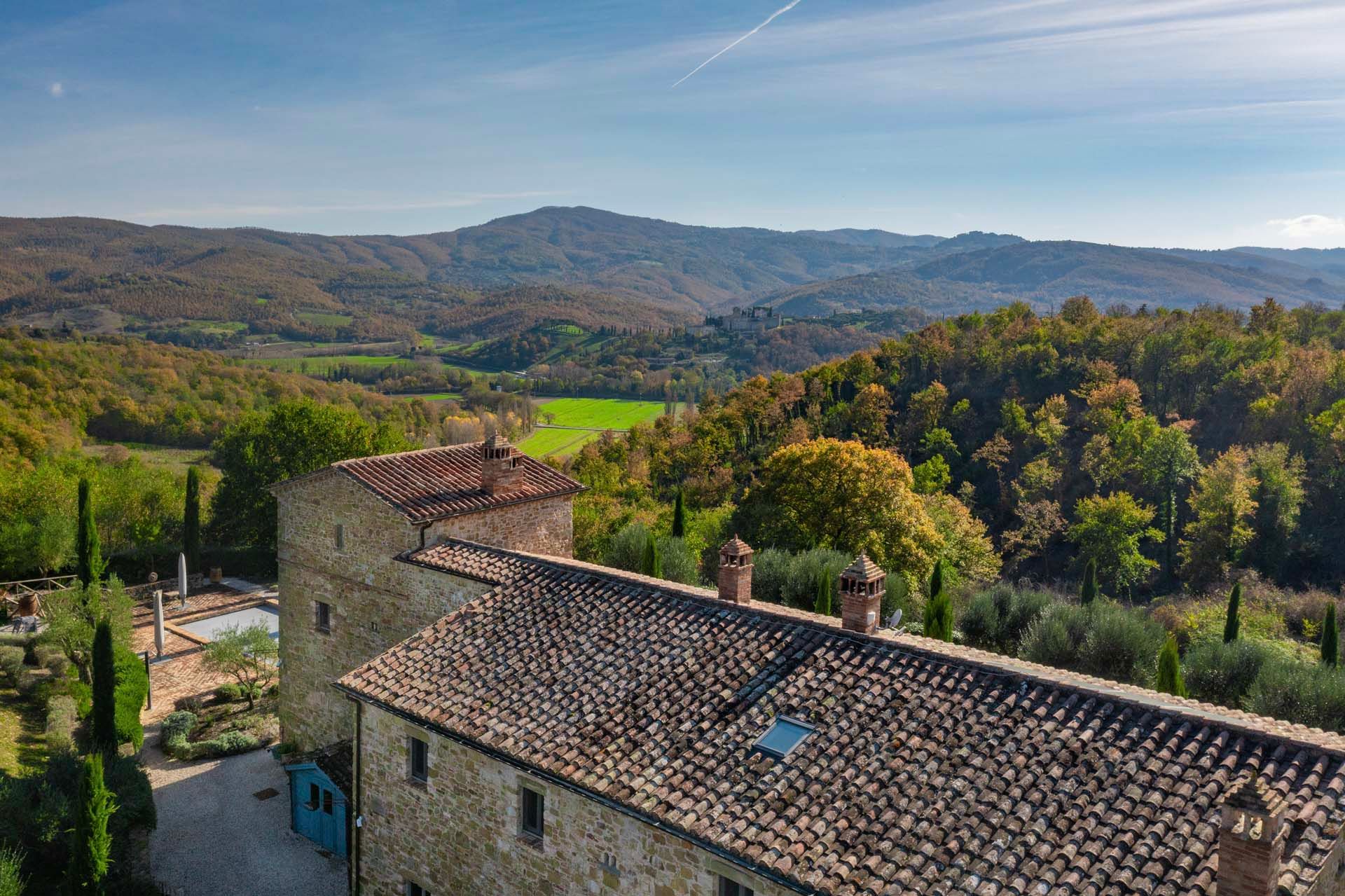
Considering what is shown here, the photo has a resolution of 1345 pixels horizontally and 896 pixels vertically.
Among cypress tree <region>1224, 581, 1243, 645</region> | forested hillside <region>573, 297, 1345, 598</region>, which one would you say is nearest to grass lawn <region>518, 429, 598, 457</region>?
forested hillside <region>573, 297, 1345, 598</region>

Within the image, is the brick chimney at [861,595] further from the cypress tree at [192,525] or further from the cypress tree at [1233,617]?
the cypress tree at [192,525]

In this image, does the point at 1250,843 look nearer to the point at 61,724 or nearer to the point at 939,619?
the point at 939,619

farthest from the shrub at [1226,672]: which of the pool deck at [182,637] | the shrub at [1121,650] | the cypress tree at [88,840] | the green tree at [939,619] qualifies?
the pool deck at [182,637]

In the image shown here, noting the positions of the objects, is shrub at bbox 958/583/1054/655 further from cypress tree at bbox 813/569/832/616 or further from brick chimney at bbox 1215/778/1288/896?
brick chimney at bbox 1215/778/1288/896

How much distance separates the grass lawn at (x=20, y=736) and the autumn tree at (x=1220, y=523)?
44265 mm

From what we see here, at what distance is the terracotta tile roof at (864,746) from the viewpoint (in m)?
8.55

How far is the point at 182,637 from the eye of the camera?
33375mm

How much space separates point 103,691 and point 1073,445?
48766 millimetres

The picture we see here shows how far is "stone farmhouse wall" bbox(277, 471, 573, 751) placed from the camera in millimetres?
18016

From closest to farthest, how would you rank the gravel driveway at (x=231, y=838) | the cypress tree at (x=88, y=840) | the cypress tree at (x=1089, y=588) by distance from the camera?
the cypress tree at (x=88, y=840)
the gravel driveway at (x=231, y=838)
the cypress tree at (x=1089, y=588)

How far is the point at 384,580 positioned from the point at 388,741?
5.01 m

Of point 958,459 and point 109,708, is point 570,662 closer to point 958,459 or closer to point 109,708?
point 109,708

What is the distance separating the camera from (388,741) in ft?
46.0

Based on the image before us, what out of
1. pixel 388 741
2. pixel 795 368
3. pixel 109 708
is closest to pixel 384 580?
pixel 388 741
